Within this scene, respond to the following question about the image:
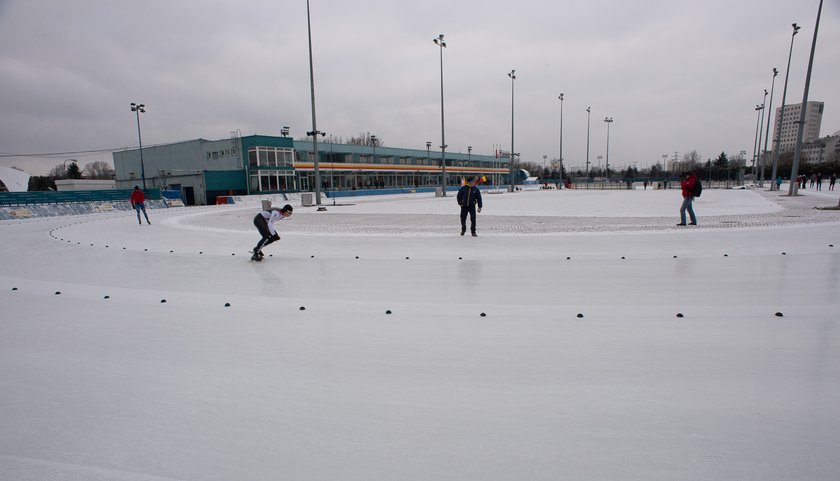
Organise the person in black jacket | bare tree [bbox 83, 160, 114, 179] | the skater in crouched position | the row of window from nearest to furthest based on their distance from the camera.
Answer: the skater in crouched position
the person in black jacket
the row of window
bare tree [bbox 83, 160, 114, 179]

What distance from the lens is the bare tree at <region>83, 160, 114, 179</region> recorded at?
103m

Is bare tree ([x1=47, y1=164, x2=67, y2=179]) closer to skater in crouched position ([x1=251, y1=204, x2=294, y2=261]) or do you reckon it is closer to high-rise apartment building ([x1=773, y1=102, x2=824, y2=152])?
skater in crouched position ([x1=251, y1=204, x2=294, y2=261])

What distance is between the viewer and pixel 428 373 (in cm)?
307

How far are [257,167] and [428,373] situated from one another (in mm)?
43936

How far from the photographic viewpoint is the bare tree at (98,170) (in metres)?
103

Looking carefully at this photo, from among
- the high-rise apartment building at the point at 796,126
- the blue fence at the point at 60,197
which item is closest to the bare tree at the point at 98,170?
the blue fence at the point at 60,197

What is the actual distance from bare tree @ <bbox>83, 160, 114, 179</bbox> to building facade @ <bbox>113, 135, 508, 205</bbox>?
192 feet

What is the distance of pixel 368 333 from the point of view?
3.90m

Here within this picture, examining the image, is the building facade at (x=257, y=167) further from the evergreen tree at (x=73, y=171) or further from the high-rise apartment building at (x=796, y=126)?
the high-rise apartment building at (x=796, y=126)

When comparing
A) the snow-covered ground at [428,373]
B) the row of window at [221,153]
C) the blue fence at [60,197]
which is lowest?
the snow-covered ground at [428,373]

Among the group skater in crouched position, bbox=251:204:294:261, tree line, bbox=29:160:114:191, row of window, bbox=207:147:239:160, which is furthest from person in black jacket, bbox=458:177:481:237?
tree line, bbox=29:160:114:191

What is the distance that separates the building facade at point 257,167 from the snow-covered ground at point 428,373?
33102 mm

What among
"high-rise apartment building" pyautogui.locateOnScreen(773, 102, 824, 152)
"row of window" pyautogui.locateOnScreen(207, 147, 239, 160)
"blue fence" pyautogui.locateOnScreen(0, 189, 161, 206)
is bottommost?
"blue fence" pyautogui.locateOnScreen(0, 189, 161, 206)

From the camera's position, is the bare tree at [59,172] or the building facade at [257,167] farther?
the bare tree at [59,172]
